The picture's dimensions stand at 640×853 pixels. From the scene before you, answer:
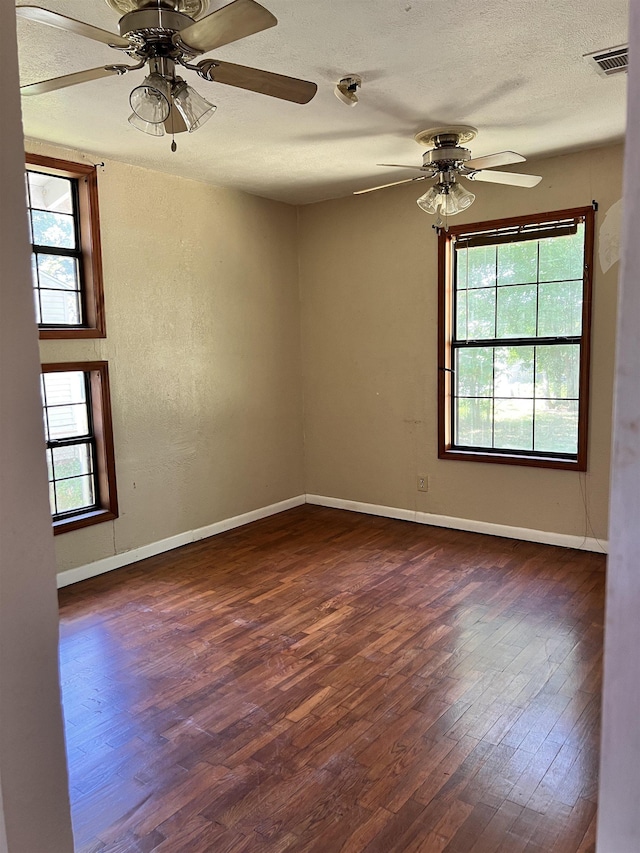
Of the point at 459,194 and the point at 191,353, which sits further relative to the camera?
the point at 191,353

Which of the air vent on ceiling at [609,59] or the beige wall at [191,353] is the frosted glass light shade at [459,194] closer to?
the air vent on ceiling at [609,59]

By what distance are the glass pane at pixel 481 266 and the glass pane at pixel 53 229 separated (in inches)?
111

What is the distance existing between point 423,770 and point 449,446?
3.04 metres

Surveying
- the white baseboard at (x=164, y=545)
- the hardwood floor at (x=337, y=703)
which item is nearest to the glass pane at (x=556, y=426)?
the hardwood floor at (x=337, y=703)

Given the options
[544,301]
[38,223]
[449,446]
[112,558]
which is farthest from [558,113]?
[112,558]

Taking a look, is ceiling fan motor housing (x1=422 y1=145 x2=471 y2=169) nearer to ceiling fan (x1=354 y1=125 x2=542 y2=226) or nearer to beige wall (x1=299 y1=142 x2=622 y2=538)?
ceiling fan (x1=354 y1=125 x2=542 y2=226)

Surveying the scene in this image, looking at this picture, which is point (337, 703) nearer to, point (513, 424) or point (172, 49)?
point (172, 49)

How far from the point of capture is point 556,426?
4.42 meters

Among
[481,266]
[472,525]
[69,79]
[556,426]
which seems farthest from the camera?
[472,525]

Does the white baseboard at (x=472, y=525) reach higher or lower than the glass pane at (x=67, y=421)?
lower

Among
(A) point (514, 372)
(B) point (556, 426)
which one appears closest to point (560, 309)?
(A) point (514, 372)

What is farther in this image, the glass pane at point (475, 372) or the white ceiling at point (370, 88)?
the glass pane at point (475, 372)

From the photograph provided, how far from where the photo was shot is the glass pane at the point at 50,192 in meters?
3.80

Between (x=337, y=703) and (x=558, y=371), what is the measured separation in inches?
112
